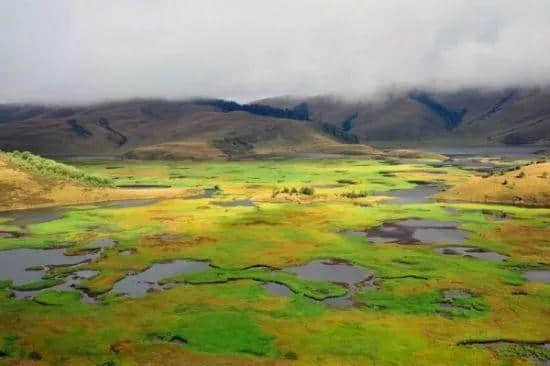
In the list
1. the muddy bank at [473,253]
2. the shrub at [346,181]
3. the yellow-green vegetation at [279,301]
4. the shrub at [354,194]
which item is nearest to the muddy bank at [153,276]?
the yellow-green vegetation at [279,301]

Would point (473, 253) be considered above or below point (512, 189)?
below

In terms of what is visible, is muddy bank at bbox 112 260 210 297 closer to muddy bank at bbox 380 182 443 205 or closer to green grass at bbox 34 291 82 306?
green grass at bbox 34 291 82 306

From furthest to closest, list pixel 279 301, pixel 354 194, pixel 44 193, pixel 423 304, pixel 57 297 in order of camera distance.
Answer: pixel 354 194, pixel 44 193, pixel 57 297, pixel 279 301, pixel 423 304

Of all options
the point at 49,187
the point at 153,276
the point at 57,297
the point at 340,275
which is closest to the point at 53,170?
the point at 49,187

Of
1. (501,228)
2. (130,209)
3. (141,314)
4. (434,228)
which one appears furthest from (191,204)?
(141,314)

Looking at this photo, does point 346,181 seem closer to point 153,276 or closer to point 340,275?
point 340,275

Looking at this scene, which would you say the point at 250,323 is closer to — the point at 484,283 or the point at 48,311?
the point at 48,311

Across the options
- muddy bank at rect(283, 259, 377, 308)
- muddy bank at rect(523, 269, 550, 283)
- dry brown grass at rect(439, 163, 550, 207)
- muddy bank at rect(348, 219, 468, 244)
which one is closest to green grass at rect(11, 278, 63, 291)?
muddy bank at rect(283, 259, 377, 308)

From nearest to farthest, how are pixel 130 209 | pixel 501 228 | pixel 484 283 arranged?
pixel 484 283, pixel 501 228, pixel 130 209
